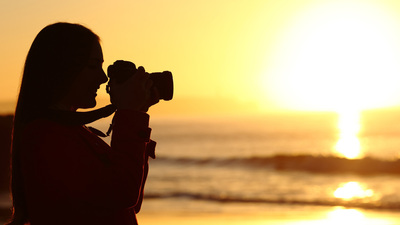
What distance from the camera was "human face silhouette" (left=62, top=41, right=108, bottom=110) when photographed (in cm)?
175

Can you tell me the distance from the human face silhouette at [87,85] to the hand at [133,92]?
0.05 metres

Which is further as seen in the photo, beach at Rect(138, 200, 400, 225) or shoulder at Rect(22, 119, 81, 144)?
beach at Rect(138, 200, 400, 225)

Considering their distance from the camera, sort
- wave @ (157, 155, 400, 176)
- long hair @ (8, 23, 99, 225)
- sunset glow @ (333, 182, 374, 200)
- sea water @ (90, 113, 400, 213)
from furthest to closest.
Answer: wave @ (157, 155, 400, 176) < sunset glow @ (333, 182, 374, 200) < sea water @ (90, 113, 400, 213) < long hair @ (8, 23, 99, 225)

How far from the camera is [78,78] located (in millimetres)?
1748

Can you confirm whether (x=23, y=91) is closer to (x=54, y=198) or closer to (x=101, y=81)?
(x=101, y=81)

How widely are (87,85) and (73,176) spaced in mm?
273

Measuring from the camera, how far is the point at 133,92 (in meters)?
1.76

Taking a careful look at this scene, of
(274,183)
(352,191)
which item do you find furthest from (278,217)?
(274,183)

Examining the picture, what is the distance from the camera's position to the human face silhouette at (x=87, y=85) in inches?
68.9

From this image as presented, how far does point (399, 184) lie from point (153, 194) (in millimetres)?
6716

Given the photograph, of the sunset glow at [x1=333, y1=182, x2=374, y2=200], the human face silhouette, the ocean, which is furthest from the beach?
the human face silhouette

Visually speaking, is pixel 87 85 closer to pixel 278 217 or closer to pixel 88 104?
pixel 88 104

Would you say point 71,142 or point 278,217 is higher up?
point 278,217

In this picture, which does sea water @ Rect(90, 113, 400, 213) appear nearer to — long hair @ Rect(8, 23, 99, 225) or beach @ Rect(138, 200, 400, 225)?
beach @ Rect(138, 200, 400, 225)
